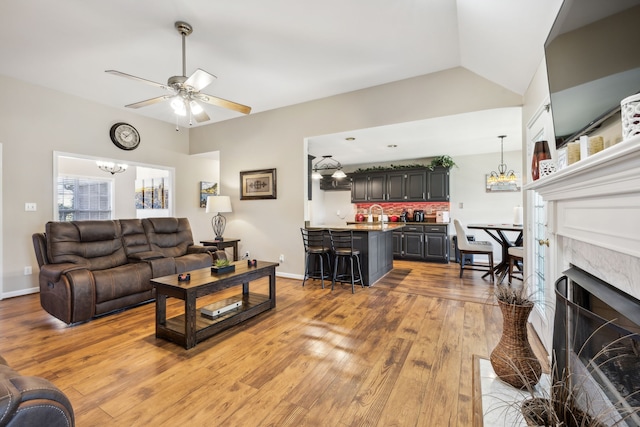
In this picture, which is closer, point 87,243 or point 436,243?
point 87,243

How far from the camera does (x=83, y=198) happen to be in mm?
7121

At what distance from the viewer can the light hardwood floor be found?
163cm

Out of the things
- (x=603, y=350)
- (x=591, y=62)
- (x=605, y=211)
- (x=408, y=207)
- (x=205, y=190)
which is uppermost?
(x=591, y=62)

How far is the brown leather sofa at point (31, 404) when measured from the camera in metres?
0.74

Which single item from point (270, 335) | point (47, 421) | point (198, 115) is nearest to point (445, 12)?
point (198, 115)

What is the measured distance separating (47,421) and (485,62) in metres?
4.06

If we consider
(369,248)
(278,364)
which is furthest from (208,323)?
(369,248)

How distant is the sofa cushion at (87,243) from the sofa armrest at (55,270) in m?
0.19

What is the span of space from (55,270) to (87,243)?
2.32 ft

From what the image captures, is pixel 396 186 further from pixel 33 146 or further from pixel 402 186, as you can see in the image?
pixel 33 146

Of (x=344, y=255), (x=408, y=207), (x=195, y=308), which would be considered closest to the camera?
(x=195, y=308)

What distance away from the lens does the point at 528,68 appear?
2.71 m

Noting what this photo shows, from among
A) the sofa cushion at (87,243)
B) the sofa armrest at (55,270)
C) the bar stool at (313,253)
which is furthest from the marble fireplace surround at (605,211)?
the sofa cushion at (87,243)

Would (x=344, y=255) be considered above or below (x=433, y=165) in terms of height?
below
